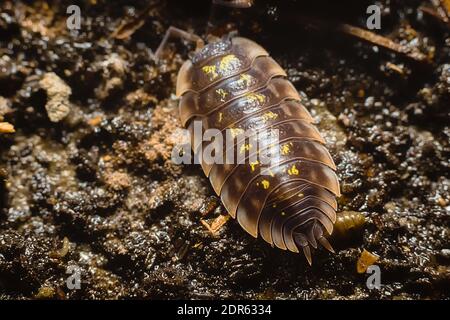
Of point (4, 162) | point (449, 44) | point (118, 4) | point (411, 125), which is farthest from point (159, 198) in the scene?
point (449, 44)

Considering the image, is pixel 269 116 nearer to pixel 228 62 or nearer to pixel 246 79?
pixel 246 79

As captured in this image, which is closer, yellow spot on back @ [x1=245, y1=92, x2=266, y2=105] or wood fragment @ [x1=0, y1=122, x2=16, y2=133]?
yellow spot on back @ [x1=245, y1=92, x2=266, y2=105]

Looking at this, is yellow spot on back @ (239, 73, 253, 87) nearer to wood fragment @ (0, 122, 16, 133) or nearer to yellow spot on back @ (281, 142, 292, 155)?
yellow spot on back @ (281, 142, 292, 155)

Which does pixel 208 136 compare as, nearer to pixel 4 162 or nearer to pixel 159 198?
pixel 159 198

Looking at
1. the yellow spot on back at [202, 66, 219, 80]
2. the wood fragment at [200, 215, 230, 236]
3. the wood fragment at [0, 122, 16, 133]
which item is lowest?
the wood fragment at [200, 215, 230, 236]

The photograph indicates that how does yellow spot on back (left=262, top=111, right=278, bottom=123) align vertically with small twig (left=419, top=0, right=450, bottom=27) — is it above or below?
below

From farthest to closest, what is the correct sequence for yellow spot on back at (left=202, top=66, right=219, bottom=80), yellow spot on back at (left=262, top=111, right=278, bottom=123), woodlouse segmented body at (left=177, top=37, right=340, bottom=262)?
yellow spot on back at (left=202, top=66, right=219, bottom=80) < yellow spot on back at (left=262, top=111, right=278, bottom=123) < woodlouse segmented body at (left=177, top=37, right=340, bottom=262)

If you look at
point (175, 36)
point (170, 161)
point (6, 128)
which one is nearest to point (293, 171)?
point (170, 161)

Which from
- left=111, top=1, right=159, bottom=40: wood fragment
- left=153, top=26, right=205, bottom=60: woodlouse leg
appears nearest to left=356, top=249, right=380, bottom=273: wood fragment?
left=153, top=26, right=205, bottom=60: woodlouse leg
